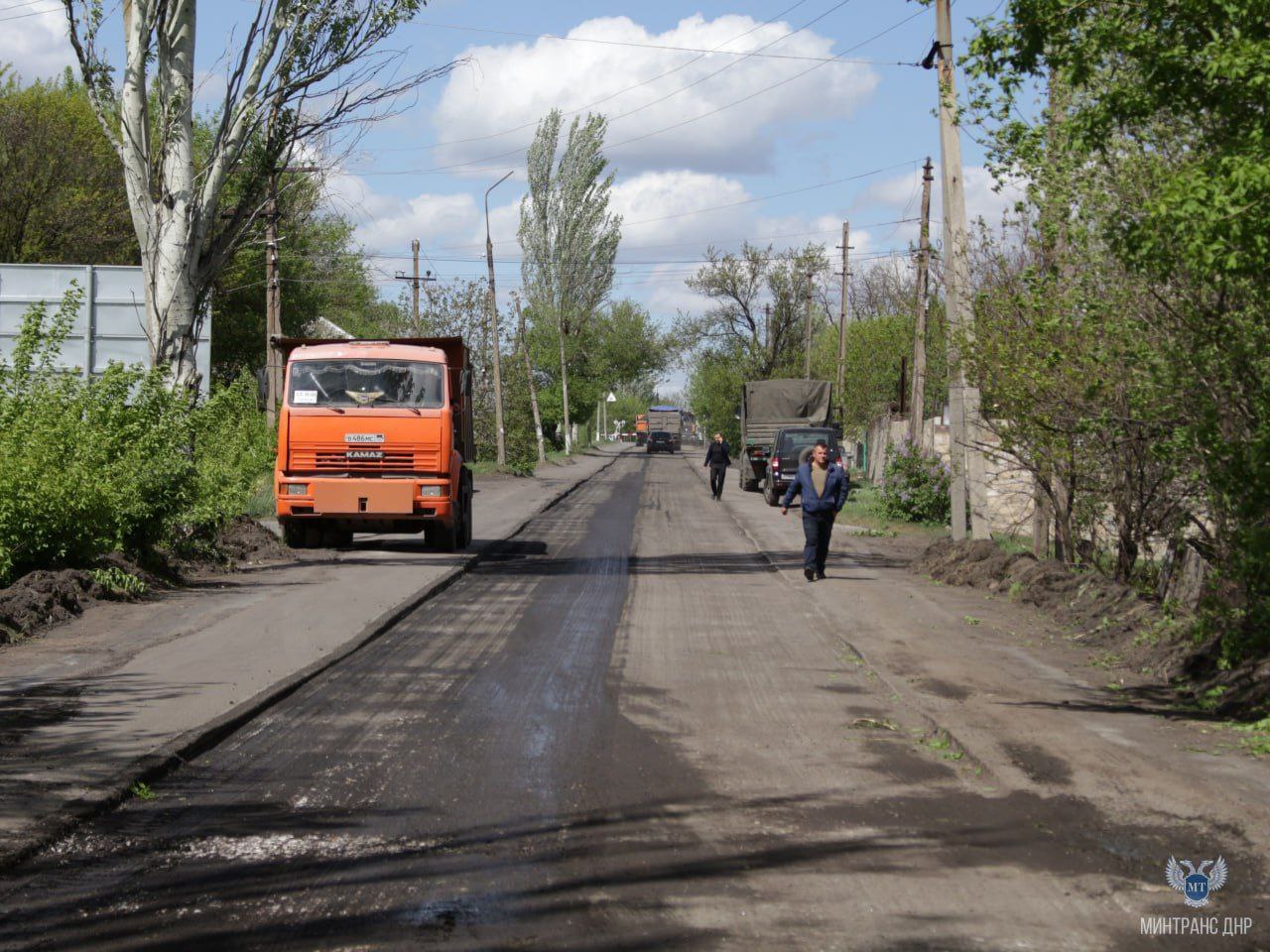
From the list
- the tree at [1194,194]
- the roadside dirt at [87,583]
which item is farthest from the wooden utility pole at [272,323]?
the tree at [1194,194]

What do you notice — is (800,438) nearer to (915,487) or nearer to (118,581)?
(915,487)

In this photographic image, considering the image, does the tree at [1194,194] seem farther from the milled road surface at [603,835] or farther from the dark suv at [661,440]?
the dark suv at [661,440]

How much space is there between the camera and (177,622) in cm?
1180

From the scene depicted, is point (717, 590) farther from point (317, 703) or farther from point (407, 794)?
point (407, 794)

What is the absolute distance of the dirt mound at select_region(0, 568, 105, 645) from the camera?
10.8m

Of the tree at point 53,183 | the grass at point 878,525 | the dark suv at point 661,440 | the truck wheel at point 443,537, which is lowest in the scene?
the grass at point 878,525

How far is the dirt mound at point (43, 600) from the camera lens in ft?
35.5

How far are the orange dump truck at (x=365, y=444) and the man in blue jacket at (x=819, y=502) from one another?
5043mm

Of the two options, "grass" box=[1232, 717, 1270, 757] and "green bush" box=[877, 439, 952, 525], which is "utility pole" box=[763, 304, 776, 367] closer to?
"green bush" box=[877, 439, 952, 525]

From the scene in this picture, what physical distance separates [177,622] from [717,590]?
6.62 metres

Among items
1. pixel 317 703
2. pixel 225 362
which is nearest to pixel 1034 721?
pixel 317 703

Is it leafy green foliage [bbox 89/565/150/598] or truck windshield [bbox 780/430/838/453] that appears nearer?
leafy green foliage [bbox 89/565/150/598]

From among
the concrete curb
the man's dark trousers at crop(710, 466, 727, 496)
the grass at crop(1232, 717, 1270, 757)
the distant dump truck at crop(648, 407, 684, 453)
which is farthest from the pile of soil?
the distant dump truck at crop(648, 407, 684, 453)

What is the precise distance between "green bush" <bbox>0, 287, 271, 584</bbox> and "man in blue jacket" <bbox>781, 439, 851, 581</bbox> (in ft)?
23.7
